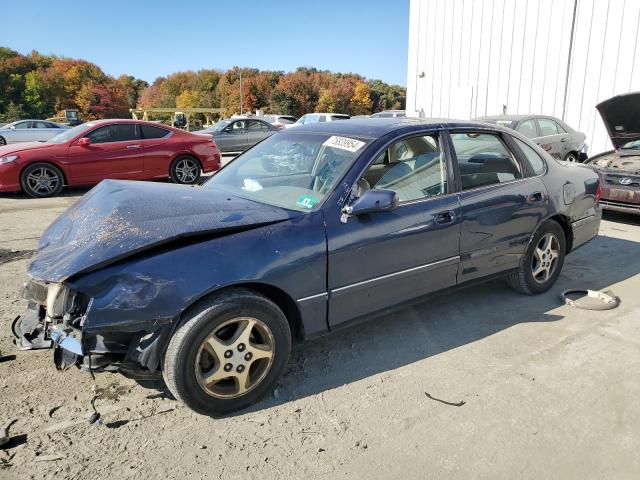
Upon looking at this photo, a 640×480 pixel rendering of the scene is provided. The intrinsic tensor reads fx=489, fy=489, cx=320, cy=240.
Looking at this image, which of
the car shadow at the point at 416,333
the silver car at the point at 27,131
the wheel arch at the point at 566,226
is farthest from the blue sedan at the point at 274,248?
the silver car at the point at 27,131

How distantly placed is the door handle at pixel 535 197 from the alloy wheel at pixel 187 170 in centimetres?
786

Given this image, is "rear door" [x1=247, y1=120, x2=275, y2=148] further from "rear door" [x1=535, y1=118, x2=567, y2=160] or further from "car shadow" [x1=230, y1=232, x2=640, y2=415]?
"car shadow" [x1=230, y1=232, x2=640, y2=415]

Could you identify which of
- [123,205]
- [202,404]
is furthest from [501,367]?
[123,205]

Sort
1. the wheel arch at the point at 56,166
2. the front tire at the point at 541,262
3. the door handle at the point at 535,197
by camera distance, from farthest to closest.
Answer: the wheel arch at the point at 56,166 → the front tire at the point at 541,262 → the door handle at the point at 535,197

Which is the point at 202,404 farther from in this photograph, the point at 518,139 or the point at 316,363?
the point at 518,139

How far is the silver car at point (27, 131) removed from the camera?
773 inches

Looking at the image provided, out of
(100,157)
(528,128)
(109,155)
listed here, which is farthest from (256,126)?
(528,128)

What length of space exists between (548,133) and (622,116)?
304 cm

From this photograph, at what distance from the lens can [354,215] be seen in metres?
3.04

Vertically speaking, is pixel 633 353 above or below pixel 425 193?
below

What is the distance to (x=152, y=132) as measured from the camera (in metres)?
10.1

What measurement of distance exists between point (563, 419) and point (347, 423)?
1.18m

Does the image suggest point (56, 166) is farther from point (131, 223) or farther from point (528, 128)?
point (528, 128)

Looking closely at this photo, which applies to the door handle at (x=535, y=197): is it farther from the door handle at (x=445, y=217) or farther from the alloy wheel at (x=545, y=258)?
the door handle at (x=445, y=217)
